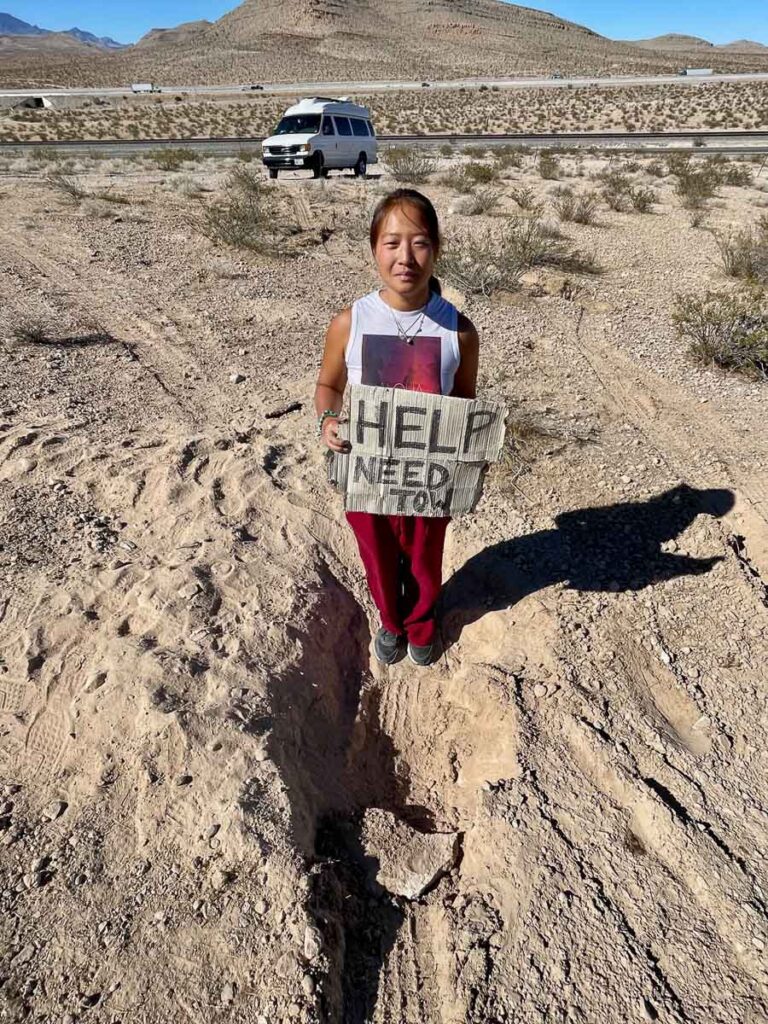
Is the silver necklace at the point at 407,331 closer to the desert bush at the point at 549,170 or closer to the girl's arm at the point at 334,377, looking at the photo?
the girl's arm at the point at 334,377

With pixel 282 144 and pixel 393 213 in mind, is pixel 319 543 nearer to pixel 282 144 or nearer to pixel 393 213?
pixel 393 213

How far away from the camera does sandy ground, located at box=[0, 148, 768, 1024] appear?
176 centimetres

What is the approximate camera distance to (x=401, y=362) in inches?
76.2

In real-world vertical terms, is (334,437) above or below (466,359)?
below

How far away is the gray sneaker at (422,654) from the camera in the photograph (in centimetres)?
282

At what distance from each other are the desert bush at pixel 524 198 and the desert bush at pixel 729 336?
5693mm

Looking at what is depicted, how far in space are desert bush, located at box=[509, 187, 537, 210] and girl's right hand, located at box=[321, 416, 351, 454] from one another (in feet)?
32.1

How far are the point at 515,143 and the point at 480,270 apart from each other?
18549 millimetres

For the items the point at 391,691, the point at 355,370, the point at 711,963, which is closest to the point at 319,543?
the point at 391,691

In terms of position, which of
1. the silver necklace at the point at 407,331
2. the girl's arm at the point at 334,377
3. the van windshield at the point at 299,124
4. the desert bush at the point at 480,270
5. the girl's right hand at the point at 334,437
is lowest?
the desert bush at the point at 480,270

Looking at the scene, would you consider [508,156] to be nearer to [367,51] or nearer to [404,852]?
[404,852]

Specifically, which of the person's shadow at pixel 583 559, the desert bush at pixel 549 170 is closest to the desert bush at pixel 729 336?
the person's shadow at pixel 583 559

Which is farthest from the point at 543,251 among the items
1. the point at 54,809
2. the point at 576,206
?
the point at 54,809

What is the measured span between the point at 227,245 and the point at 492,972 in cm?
857
